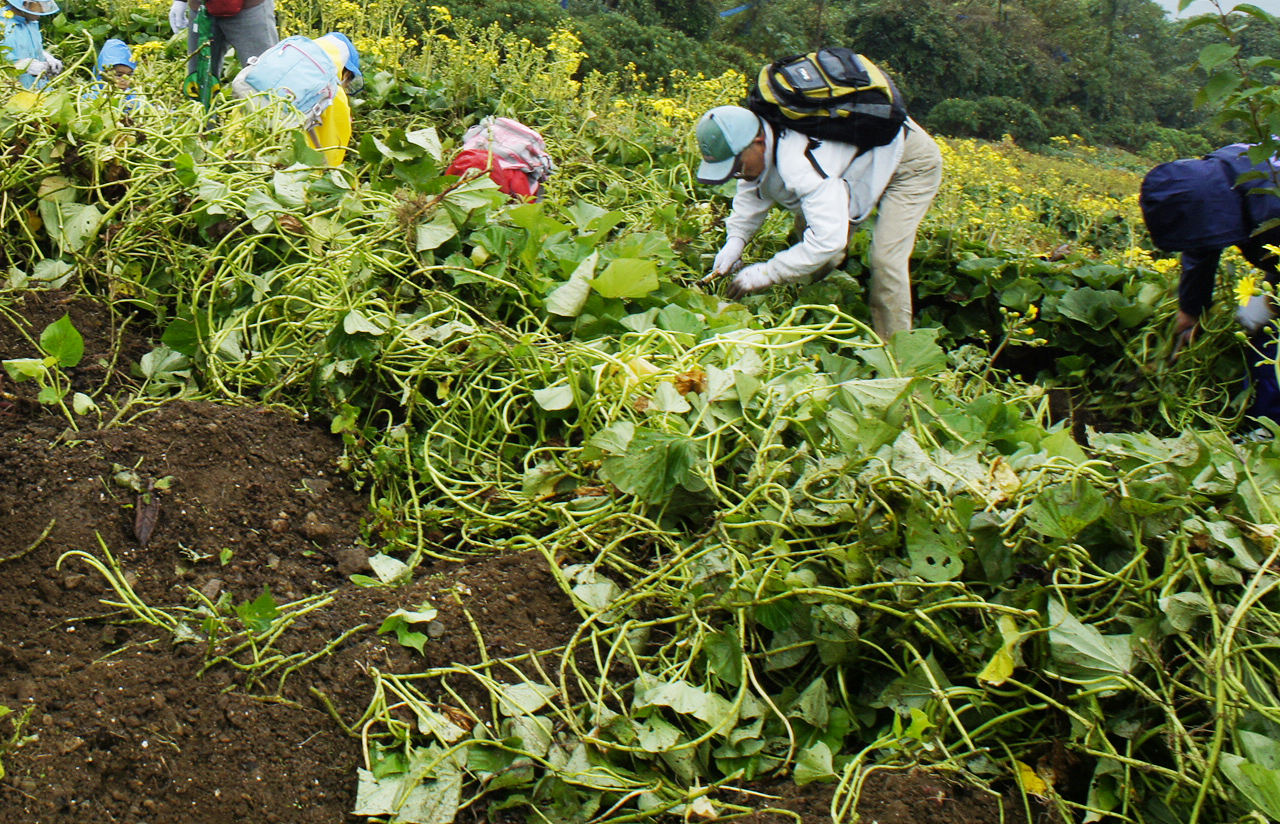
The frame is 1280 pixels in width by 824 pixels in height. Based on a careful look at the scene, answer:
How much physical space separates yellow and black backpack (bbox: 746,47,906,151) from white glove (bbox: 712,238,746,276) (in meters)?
0.63

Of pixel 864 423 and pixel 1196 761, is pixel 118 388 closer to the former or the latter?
pixel 864 423

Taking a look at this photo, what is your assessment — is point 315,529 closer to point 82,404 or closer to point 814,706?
point 82,404

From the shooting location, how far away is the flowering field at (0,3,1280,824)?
1.49m

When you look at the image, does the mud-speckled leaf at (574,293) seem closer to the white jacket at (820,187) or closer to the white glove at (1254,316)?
the white jacket at (820,187)

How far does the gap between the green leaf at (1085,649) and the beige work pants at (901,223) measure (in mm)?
2727

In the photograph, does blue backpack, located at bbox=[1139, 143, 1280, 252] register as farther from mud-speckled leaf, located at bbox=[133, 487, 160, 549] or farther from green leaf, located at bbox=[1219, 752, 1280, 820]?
mud-speckled leaf, located at bbox=[133, 487, 160, 549]

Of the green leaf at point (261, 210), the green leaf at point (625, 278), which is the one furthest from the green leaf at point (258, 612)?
the green leaf at point (261, 210)

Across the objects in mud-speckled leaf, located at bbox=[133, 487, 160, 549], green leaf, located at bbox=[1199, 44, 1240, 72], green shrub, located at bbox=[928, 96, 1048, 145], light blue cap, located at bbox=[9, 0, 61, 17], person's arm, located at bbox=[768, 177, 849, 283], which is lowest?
green shrub, located at bbox=[928, 96, 1048, 145]

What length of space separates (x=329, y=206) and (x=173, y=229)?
1.62 feet

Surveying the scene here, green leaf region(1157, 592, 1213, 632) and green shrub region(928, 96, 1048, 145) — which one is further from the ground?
green leaf region(1157, 592, 1213, 632)

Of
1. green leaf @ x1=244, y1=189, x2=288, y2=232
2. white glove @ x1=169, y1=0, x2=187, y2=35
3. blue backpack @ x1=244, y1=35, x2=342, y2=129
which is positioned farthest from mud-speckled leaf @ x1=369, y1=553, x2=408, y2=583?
white glove @ x1=169, y1=0, x2=187, y2=35

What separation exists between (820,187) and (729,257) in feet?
1.99

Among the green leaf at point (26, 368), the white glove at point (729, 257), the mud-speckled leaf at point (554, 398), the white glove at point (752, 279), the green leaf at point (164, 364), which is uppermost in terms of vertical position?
the green leaf at point (26, 368)

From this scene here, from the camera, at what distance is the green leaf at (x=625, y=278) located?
2518mm
